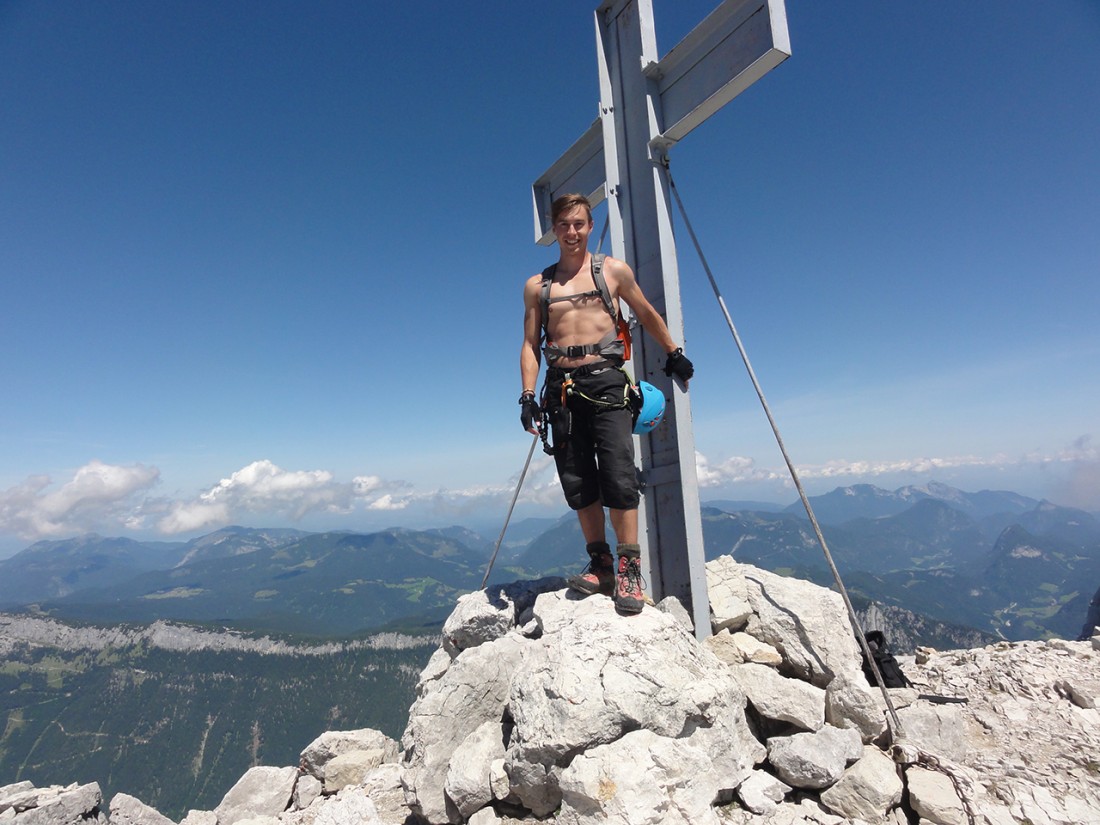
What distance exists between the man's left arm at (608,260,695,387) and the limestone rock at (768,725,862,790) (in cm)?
335

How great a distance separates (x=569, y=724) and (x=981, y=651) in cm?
627

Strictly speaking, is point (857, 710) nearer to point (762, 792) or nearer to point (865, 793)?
point (865, 793)

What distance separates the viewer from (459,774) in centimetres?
415

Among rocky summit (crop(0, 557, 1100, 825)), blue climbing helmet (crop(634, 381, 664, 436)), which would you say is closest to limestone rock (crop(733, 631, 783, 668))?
rocky summit (crop(0, 557, 1100, 825))

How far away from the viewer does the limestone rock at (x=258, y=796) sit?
6672 millimetres

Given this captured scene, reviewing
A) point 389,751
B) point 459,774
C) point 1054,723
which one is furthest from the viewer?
point 389,751

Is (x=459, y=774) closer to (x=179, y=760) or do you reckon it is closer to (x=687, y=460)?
(x=687, y=460)

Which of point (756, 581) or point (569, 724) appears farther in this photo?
point (756, 581)

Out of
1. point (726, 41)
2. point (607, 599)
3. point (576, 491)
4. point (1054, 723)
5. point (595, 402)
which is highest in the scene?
point (726, 41)

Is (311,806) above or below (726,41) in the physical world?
below

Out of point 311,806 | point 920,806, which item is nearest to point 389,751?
point 311,806

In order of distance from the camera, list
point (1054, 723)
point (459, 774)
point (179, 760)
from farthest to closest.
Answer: point (179, 760), point (1054, 723), point (459, 774)

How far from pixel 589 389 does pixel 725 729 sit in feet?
→ 9.84

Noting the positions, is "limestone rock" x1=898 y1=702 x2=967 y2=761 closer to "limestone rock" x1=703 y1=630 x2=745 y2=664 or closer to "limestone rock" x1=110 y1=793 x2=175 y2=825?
"limestone rock" x1=703 y1=630 x2=745 y2=664
